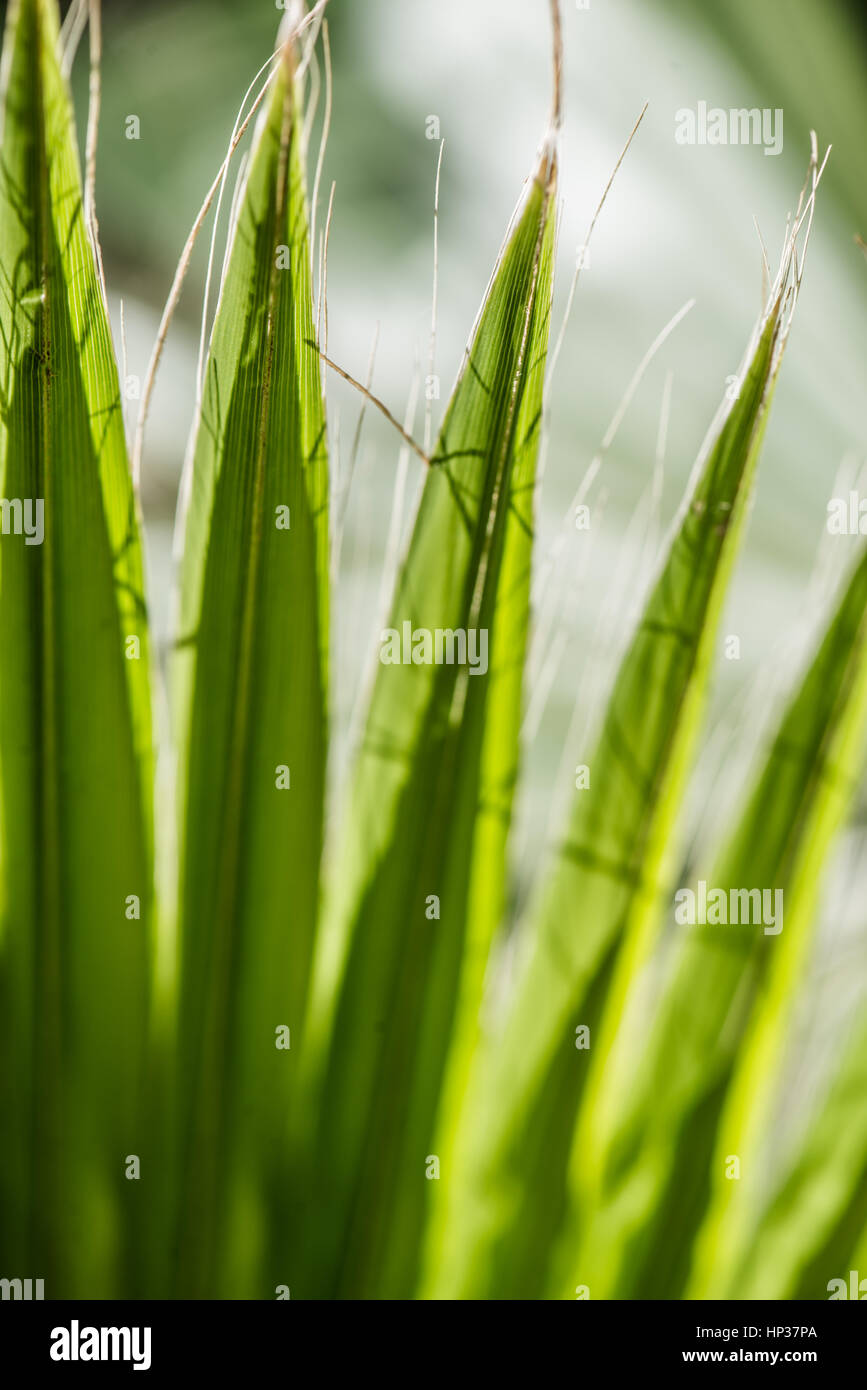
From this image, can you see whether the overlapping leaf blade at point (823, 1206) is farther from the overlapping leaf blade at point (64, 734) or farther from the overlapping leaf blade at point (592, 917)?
the overlapping leaf blade at point (64, 734)

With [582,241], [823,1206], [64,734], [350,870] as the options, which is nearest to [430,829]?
[350,870]

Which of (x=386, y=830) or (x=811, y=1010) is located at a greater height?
(x=386, y=830)

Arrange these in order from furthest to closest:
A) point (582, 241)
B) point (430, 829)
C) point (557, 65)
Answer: point (582, 241) → point (430, 829) → point (557, 65)

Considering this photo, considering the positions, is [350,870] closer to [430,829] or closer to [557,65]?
[430,829]

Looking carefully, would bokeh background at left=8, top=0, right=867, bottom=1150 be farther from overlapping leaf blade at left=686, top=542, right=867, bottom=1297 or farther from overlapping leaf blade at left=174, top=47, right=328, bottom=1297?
overlapping leaf blade at left=174, top=47, right=328, bottom=1297

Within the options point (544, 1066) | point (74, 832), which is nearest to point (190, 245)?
point (74, 832)

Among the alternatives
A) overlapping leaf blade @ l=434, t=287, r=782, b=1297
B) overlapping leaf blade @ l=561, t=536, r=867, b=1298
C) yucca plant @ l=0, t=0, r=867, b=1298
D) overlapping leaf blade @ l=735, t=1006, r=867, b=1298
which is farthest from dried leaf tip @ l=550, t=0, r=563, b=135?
overlapping leaf blade @ l=735, t=1006, r=867, b=1298
